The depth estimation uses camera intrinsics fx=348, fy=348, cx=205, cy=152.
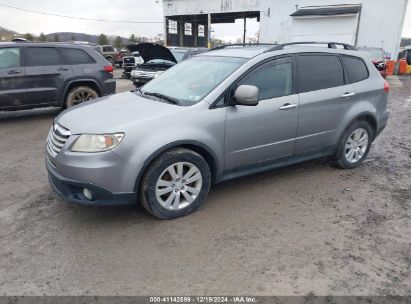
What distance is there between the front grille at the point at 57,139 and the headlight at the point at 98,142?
221mm

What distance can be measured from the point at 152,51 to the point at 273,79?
370 inches

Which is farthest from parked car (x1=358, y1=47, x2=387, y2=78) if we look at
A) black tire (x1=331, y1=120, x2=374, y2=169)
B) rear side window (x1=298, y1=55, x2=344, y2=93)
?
rear side window (x1=298, y1=55, x2=344, y2=93)

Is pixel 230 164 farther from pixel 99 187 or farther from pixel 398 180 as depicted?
pixel 398 180

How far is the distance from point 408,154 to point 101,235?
5.14 metres

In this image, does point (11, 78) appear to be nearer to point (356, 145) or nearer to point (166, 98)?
point (166, 98)

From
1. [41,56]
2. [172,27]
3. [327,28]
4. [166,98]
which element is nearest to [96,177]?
[166,98]

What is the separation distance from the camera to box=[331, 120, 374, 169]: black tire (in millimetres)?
4789

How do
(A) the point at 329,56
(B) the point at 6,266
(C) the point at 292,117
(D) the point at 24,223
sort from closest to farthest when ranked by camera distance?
1. (B) the point at 6,266
2. (D) the point at 24,223
3. (C) the point at 292,117
4. (A) the point at 329,56

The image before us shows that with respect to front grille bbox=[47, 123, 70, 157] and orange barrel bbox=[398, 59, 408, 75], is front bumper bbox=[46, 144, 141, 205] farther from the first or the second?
orange barrel bbox=[398, 59, 408, 75]

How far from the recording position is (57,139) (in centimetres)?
345

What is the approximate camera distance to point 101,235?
3.29 m

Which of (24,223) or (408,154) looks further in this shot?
(408,154)

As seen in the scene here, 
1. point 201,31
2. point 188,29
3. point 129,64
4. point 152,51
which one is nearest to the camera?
point 152,51

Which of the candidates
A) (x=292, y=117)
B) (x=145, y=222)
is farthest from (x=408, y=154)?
(x=145, y=222)
